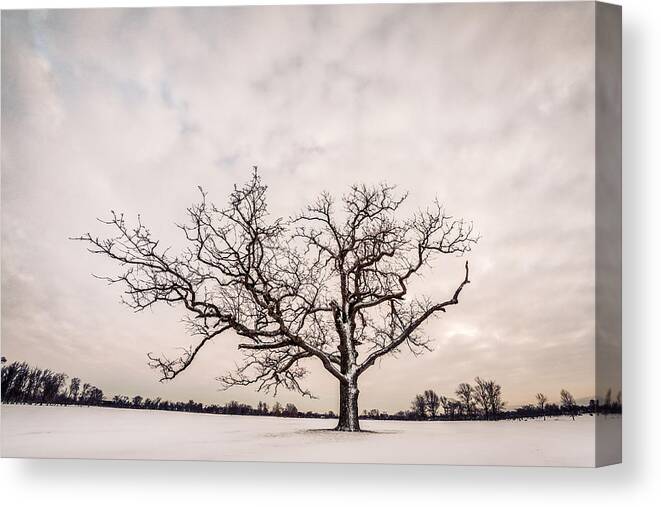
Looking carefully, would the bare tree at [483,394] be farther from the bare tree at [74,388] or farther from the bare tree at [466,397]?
the bare tree at [74,388]

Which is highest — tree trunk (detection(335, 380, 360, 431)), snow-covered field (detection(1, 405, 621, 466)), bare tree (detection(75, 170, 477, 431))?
bare tree (detection(75, 170, 477, 431))

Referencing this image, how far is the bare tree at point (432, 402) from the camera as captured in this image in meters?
5.99

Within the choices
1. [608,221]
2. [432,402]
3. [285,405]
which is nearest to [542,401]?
[432,402]

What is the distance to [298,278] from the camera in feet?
20.2

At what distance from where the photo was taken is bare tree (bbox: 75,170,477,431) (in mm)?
6090

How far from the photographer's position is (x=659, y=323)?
5988mm

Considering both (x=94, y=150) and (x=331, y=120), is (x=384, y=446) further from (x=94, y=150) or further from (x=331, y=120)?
(x=94, y=150)

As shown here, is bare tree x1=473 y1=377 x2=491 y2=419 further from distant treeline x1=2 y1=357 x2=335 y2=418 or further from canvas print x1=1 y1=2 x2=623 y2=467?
distant treeline x1=2 y1=357 x2=335 y2=418

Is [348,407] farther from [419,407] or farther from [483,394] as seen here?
[483,394]

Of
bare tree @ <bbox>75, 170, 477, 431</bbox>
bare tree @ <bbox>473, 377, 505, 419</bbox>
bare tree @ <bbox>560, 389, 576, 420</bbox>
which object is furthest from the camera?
bare tree @ <bbox>75, 170, 477, 431</bbox>

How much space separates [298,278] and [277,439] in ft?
3.59

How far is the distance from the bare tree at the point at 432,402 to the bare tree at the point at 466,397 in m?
0.14

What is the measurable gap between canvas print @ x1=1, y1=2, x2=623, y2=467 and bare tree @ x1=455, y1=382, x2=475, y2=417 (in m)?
0.01

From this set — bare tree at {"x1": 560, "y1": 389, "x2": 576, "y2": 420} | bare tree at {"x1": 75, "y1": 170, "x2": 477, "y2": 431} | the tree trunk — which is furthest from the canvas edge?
the tree trunk
